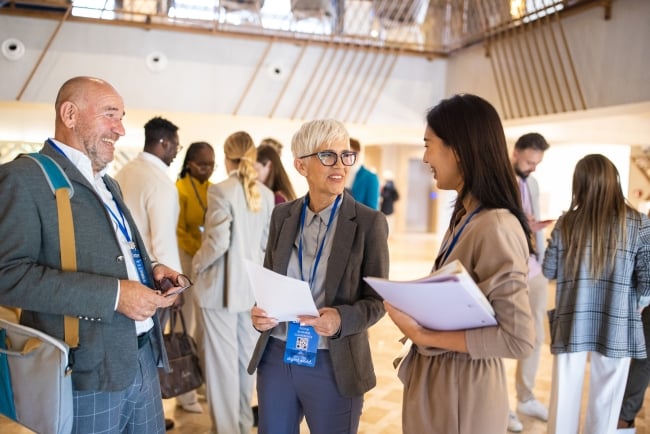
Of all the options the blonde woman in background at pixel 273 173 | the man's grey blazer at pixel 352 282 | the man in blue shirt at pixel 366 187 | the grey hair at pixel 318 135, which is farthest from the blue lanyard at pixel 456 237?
the man in blue shirt at pixel 366 187

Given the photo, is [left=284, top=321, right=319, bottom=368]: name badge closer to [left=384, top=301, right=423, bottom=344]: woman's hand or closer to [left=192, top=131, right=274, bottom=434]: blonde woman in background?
[left=384, top=301, right=423, bottom=344]: woman's hand

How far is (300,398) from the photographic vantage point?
6.60 feet

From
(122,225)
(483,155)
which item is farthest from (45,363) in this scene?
(483,155)

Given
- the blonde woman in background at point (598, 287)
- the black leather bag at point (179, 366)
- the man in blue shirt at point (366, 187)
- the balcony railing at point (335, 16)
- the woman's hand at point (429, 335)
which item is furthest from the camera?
the balcony railing at point (335, 16)

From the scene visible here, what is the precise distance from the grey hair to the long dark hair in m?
0.55

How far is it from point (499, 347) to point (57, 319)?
1342 millimetres

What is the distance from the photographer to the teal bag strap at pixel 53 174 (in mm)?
1698

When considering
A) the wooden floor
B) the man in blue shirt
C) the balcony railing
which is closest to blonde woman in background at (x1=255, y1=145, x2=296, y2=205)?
the man in blue shirt

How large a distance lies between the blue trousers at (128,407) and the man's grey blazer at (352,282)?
1.26ft

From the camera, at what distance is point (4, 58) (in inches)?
223

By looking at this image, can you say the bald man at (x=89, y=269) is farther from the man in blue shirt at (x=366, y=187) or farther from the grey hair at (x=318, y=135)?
the man in blue shirt at (x=366, y=187)

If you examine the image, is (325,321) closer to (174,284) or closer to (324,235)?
(324,235)

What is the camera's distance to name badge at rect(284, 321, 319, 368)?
193 centimetres

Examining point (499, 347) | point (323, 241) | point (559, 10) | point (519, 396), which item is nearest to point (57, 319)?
point (323, 241)
